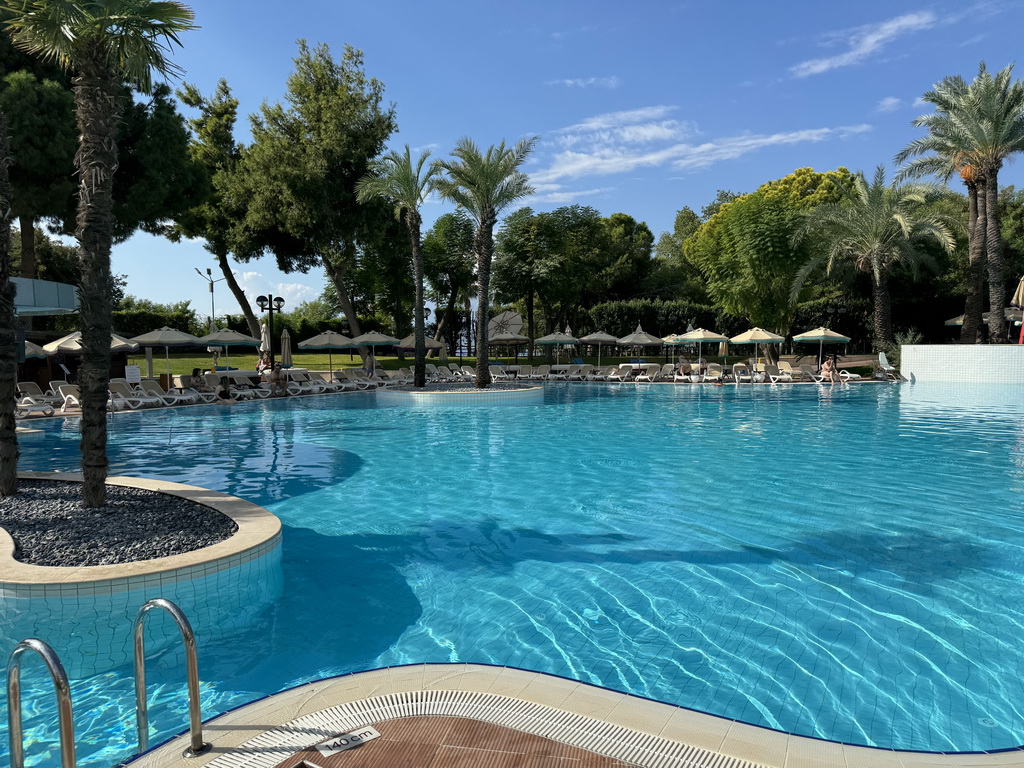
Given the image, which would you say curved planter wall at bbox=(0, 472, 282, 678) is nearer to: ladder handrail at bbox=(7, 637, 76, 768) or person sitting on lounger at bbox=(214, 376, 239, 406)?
ladder handrail at bbox=(7, 637, 76, 768)

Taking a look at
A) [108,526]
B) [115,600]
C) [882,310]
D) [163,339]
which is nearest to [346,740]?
[115,600]

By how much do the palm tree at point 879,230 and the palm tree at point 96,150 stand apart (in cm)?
3091

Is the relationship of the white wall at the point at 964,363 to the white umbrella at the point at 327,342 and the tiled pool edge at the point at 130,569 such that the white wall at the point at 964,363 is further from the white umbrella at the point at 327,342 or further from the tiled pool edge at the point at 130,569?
the tiled pool edge at the point at 130,569

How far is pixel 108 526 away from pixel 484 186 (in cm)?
1919

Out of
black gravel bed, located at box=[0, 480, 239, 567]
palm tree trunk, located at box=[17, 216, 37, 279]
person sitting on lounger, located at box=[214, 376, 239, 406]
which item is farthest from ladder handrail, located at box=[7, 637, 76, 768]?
palm tree trunk, located at box=[17, 216, 37, 279]

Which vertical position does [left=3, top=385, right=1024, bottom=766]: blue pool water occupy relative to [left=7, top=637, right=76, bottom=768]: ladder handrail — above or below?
below

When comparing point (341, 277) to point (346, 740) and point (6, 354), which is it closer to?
point (6, 354)

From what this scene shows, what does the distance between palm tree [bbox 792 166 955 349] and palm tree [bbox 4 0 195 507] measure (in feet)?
101

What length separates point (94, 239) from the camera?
641 cm

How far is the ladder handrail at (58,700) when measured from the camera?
222 centimetres

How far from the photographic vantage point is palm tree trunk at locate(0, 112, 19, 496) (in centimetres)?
726

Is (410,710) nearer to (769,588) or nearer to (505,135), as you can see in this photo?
(769,588)

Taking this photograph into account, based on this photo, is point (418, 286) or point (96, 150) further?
point (418, 286)

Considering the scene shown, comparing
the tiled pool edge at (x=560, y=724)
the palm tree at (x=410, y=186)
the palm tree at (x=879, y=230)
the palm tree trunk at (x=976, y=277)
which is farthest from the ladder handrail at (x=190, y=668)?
the palm tree trunk at (x=976, y=277)
